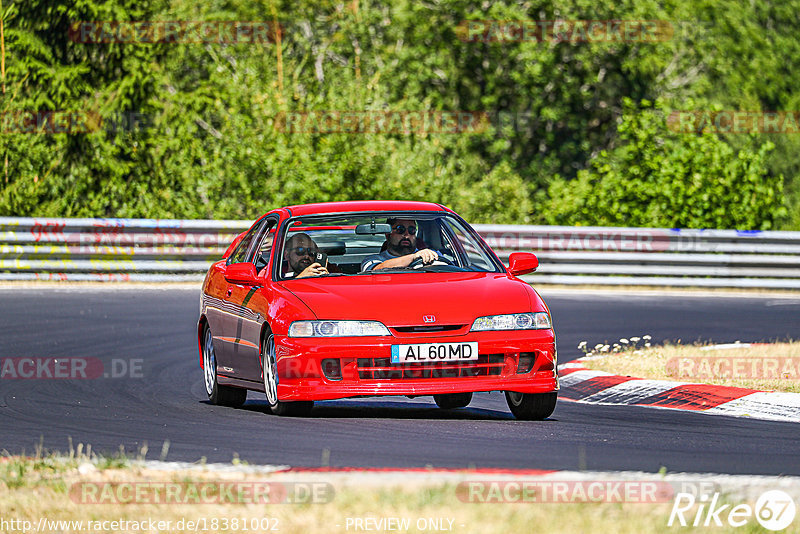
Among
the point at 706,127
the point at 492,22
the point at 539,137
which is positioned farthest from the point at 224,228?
the point at 539,137

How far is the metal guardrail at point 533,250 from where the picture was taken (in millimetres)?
22234

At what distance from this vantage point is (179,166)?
26.8 m

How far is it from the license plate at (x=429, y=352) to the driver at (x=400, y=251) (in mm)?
1376

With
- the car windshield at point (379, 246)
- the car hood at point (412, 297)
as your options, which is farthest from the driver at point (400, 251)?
the car hood at point (412, 297)

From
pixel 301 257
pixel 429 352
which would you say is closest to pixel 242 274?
pixel 301 257

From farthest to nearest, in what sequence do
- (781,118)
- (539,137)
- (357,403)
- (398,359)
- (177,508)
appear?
(781,118)
(539,137)
(357,403)
(398,359)
(177,508)

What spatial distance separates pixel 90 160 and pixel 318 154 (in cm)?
406

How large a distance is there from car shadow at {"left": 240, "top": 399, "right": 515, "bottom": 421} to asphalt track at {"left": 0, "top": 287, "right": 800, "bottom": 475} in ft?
0.04

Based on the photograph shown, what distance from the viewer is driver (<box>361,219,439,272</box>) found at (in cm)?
1025

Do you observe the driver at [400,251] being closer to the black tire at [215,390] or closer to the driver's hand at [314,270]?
the driver's hand at [314,270]

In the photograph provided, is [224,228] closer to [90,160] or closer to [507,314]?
[90,160]

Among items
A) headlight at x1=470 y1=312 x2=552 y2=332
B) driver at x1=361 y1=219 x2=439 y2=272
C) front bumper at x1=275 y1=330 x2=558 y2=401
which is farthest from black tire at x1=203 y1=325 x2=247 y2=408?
headlight at x1=470 y1=312 x2=552 y2=332

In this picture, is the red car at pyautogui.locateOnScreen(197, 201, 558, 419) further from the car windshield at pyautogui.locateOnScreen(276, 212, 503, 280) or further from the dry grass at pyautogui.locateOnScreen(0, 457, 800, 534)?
the dry grass at pyautogui.locateOnScreen(0, 457, 800, 534)

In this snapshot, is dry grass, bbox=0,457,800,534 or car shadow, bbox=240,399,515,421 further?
car shadow, bbox=240,399,515,421
